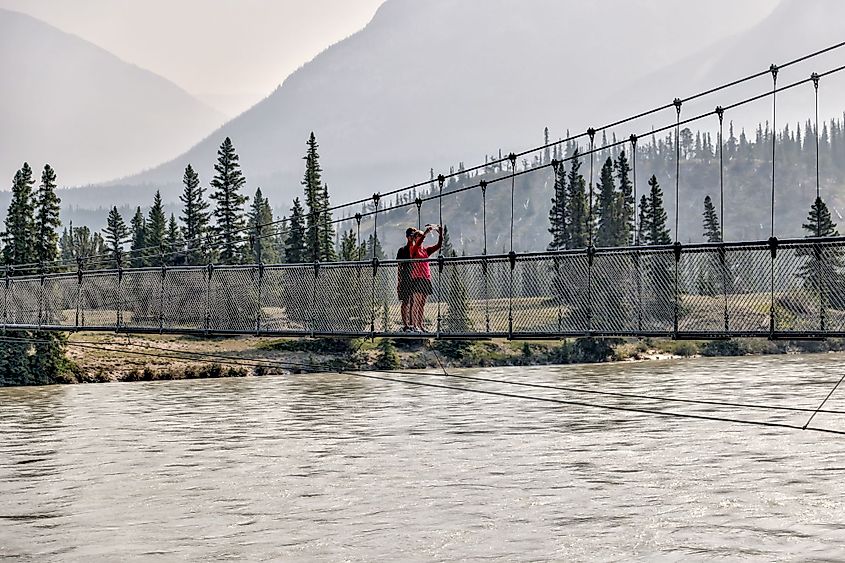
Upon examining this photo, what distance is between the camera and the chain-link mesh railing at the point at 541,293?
726 inches

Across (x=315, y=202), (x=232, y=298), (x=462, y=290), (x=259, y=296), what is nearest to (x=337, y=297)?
(x=259, y=296)

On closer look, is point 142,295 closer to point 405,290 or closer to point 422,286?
point 405,290

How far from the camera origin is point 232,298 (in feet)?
93.9

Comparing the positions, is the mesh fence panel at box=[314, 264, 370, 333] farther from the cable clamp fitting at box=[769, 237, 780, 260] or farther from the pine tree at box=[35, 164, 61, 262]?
the pine tree at box=[35, 164, 61, 262]

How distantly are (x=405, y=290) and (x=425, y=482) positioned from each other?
170 inches

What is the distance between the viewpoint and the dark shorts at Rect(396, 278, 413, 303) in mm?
22609

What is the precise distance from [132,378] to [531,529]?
43041 mm

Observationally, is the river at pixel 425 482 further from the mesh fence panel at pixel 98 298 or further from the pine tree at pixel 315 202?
the pine tree at pixel 315 202

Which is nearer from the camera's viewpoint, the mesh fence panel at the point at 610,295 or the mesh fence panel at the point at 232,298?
the mesh fence panel at the point at 610,295

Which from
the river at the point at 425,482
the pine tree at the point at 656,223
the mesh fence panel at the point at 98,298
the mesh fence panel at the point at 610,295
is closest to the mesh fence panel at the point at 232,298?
the river at the point at 425,482

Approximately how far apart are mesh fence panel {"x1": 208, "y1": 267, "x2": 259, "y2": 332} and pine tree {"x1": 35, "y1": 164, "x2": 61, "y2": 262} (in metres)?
39.4

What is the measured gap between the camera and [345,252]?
263ft

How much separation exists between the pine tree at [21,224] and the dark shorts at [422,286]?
46796 millimetres

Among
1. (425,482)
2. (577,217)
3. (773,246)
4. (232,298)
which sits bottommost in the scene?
(425,482)
